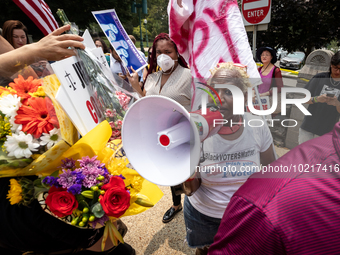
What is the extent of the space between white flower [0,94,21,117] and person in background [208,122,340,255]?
98 cm

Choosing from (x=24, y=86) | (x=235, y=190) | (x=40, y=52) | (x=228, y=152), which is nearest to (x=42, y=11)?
(x=40, y=52)

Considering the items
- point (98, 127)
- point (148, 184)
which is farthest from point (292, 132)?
point (98, 127)

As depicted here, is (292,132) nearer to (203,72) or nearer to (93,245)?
(203,72)

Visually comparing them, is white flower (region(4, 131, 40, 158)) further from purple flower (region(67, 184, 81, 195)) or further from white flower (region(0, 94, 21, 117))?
purple flower (region(67, 184, 81, 195))

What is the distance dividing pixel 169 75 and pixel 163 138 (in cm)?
133

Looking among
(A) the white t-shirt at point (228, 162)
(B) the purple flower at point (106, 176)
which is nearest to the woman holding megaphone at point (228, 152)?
(A) the white t-shirt at point (228, 162)

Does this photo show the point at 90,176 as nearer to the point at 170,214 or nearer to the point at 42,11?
the point at 42,11

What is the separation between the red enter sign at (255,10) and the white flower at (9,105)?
2.81 meters

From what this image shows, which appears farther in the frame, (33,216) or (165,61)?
(165,61)

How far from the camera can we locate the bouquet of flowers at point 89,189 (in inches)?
36.7

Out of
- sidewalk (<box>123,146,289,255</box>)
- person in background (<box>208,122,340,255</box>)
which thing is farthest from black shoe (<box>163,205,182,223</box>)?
person in background (<box>208,122,340,255</box>)

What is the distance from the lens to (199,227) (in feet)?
4.70

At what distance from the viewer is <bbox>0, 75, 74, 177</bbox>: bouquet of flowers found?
91cm

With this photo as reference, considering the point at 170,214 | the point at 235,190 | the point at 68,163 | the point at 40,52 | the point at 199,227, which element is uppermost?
the point at 40,52
